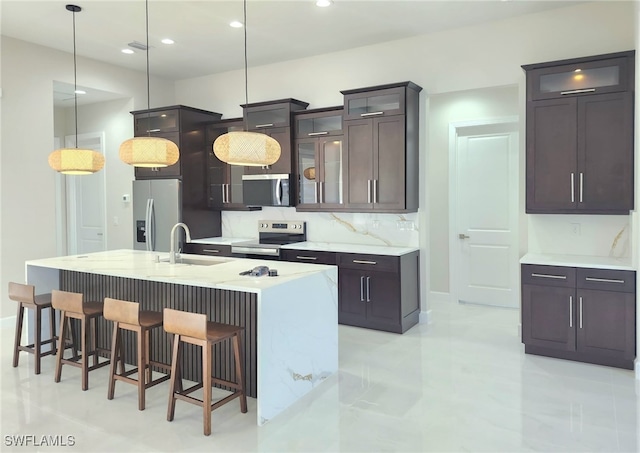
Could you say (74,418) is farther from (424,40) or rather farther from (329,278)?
(424,40)

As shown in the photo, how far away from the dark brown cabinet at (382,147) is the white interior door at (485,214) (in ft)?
4.45

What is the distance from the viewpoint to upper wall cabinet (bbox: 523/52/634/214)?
395 cm

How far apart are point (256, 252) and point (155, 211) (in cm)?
161

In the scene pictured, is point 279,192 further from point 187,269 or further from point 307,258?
point 187,269

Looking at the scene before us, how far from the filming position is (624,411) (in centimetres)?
312

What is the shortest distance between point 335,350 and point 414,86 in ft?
9.49

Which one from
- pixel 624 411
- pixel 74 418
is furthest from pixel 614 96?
pixel 74 418

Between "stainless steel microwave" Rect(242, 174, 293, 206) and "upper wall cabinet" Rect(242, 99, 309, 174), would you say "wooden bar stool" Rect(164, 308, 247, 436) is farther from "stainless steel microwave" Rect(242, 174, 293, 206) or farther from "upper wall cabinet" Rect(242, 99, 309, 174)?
"upper wall cabinet" Rect(242, 99, 309, 174)

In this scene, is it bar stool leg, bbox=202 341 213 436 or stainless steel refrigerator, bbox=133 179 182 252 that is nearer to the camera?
bar stool leg, bbox=202 341 213 436

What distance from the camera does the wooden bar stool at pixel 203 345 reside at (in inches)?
112

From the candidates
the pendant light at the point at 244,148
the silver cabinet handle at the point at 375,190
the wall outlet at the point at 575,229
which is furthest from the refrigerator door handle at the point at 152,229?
the wall outlet at the point at 575,229

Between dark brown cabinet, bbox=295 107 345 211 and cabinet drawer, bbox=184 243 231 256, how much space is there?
1060 mm

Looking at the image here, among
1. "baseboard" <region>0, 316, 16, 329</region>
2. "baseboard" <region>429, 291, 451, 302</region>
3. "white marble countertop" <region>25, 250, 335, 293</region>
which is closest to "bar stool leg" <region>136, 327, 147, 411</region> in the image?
"white marble countertop" <region>25, 250, 335, 293</region>

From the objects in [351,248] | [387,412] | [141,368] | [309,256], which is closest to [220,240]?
[309,256]
